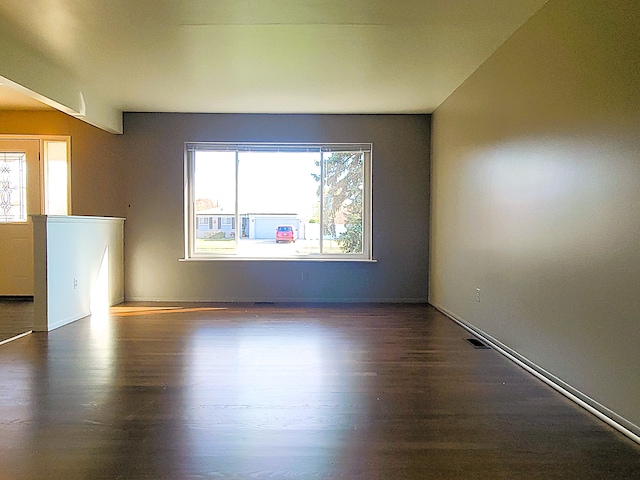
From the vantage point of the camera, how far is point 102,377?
9.83 ft

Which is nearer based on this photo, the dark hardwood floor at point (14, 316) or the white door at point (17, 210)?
the dark hardwood floor at point (14, 316)

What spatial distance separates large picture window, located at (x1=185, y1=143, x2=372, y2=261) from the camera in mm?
6027

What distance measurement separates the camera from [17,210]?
6074mm

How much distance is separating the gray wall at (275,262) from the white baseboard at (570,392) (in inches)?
79.8

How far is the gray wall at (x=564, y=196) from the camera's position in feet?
7.29

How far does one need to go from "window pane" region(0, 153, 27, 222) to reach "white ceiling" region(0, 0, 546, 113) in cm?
202

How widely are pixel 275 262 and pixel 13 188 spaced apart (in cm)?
375

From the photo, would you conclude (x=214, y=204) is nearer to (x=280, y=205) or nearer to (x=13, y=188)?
(x=280, y=205)

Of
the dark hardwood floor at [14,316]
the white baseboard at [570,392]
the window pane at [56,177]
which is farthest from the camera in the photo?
the window pane at [56,177]

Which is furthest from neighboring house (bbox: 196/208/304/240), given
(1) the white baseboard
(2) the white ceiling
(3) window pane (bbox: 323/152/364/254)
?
(1) the white baseboard

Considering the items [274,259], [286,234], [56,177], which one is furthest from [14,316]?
[286,234]

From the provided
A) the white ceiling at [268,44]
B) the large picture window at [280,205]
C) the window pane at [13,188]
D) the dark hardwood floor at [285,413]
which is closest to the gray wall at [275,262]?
the large picture window at [280,205]

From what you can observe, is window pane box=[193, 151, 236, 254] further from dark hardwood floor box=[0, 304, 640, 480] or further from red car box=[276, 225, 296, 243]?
dark hardwood floor box=[0, 304, 640, 480]

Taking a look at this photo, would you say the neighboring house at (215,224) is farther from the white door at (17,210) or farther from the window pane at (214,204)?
the white door at (17,210)
